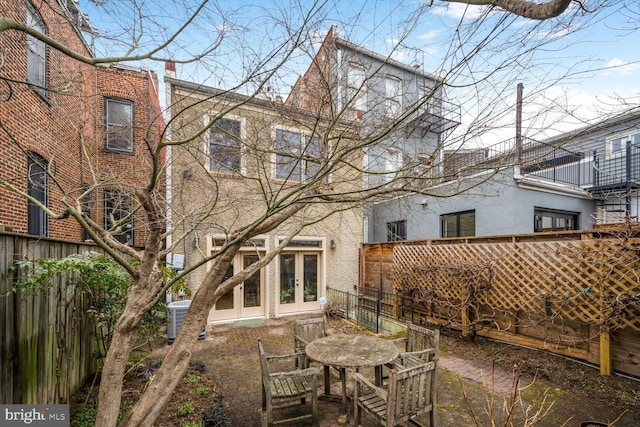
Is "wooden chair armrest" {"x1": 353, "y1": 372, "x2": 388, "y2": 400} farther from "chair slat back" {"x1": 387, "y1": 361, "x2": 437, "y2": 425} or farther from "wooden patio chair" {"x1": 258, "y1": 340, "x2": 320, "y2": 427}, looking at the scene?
"wooden patio chair" {"x1": 258, "y1": 340, "x2": 320, "y2": 427}

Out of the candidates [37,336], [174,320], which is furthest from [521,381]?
[174,320]

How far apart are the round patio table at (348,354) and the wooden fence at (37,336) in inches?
111

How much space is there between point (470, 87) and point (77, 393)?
5.90m

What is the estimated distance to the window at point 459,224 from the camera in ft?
30.8

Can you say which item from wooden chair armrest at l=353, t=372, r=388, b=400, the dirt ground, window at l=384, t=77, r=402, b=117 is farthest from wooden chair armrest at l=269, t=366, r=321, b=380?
window at l=384, t=77, r=402, b=117

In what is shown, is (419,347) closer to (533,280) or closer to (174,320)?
(533,280)

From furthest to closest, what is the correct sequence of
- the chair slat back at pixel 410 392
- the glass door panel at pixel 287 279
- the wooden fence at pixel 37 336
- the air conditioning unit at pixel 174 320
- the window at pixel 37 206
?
the glass door panel at pixel 287 279, the air conditioning unit at pixel 174 320, the window at pixel 37 206, the chair slat back at pixel 410 392, the wooden fence at pixel 37 336

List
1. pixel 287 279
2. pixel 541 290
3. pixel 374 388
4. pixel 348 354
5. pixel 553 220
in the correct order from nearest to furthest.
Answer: pixel 374 388 < pixel 348 354 < pixel 541 290 < pixel 287 279 < pixel 553 220

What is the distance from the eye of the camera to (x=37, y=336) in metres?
2.95

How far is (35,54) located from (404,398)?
5570mm

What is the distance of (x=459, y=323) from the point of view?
6.77m

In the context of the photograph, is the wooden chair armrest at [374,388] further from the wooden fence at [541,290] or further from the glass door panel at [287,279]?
the glass door panel at [287,279]

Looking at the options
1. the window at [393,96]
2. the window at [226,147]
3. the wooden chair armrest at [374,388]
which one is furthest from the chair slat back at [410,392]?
the window at [226,147]

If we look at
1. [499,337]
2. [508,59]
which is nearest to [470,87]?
[508,59]
